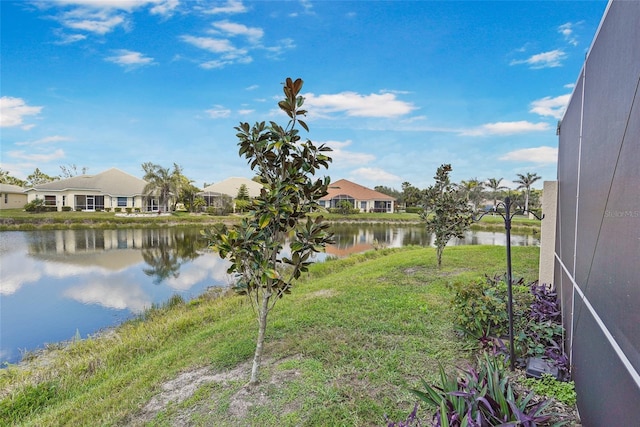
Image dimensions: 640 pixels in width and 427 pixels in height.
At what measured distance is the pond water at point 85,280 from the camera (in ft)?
24.1

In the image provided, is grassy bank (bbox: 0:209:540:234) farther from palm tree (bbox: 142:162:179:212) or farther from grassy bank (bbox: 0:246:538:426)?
grassy bank (bbox: 0:246:538:426)

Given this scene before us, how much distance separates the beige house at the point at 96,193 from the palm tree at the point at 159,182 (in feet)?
7.92

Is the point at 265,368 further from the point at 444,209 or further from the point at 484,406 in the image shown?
the point at 444,209

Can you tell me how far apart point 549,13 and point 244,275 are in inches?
313

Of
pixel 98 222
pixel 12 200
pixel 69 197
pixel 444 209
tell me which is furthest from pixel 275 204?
pixel 12 200

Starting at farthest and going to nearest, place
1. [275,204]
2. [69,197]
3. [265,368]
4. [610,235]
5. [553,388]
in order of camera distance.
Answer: [69,197]
[265,368]
[275,204]
[553,388]
[610,235]

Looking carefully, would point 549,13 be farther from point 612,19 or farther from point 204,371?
point 204,371

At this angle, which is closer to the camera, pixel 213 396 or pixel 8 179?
pixel 213 396

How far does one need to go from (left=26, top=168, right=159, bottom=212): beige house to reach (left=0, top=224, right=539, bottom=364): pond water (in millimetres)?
17300

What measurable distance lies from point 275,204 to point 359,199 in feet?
142

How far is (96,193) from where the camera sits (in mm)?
36250

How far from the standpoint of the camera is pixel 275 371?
347cm

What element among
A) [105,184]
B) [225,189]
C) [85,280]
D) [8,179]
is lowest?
[85,280]

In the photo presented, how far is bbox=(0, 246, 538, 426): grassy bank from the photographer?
2.87 m
